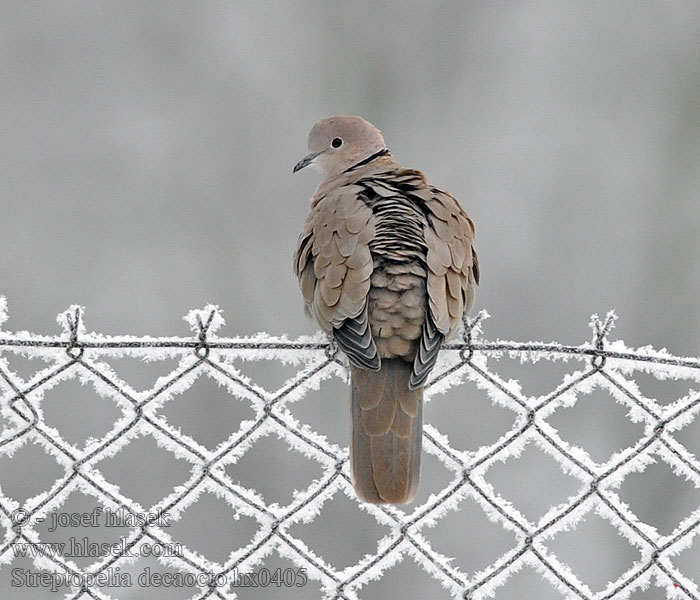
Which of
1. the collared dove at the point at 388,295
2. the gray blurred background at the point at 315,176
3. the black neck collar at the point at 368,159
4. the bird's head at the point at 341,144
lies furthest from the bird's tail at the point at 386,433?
the gray blurred background at the point at 315,176

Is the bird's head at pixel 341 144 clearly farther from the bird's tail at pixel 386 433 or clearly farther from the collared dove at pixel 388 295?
the bird's tail at pixel 386 433

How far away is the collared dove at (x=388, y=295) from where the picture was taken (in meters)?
2.55

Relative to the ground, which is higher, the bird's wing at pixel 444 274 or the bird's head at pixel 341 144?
the bird's head at pixel 341 144

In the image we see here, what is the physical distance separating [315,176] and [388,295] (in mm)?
4959

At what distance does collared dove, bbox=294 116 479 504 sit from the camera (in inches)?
100

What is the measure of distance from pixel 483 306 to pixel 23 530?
16.1ft

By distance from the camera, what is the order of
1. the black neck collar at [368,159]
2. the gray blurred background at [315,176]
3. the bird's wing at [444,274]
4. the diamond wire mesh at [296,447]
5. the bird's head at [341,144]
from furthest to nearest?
the gray blurred background at [315,176]
the bird's head at [341,144]
the black neck collar at [368,159]
the bird's wing at [444,274]
the diamond wire mesh at [296,447]

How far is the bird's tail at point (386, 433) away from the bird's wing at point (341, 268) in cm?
7

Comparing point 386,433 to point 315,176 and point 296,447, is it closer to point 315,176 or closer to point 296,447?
point 296,447

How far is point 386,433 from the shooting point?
8.40 feet

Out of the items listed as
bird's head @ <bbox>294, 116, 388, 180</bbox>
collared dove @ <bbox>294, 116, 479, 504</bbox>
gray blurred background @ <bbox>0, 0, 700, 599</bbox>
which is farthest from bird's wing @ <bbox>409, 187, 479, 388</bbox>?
gray blurred background @ <bbox>0, 0, 700, 599</bbox>

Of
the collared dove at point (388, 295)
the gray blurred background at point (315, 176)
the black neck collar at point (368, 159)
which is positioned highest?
the gray blurred background at point (315, 176)

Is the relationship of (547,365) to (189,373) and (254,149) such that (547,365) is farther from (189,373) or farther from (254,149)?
(189,373)

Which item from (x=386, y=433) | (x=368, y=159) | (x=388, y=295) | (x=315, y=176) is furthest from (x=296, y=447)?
(x=315, y=176)
